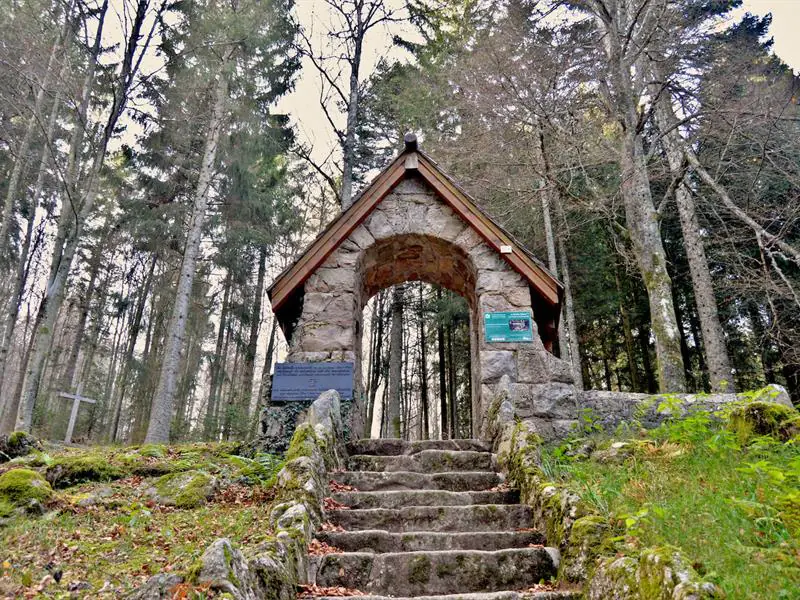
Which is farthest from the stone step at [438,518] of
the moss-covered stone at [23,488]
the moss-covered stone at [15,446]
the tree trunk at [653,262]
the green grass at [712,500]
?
the moss-covered stone at [15,446]

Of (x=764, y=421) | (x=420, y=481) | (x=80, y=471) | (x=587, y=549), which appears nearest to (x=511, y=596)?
(x=587, y=549)

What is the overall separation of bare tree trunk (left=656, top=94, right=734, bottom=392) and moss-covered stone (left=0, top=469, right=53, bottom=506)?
33.4ft

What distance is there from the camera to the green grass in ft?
7.97

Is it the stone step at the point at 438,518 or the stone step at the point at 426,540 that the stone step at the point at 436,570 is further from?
the stone step at the point at 438,518

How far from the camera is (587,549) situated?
329 cm

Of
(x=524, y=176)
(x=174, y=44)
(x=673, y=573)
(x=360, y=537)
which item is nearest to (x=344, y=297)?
(x=360, y=537)

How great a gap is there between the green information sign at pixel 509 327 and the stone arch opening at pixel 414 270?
0.71m

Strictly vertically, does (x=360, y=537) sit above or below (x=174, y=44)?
below

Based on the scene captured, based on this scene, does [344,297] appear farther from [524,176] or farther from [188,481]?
[524,176]

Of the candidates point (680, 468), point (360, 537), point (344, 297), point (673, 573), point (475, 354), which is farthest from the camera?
point (475, 354)

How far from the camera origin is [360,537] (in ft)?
13.2

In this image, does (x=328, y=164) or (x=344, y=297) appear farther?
(x=328, y=164)

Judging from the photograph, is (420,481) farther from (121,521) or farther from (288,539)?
(121,521)

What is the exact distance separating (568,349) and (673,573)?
1375 cm
